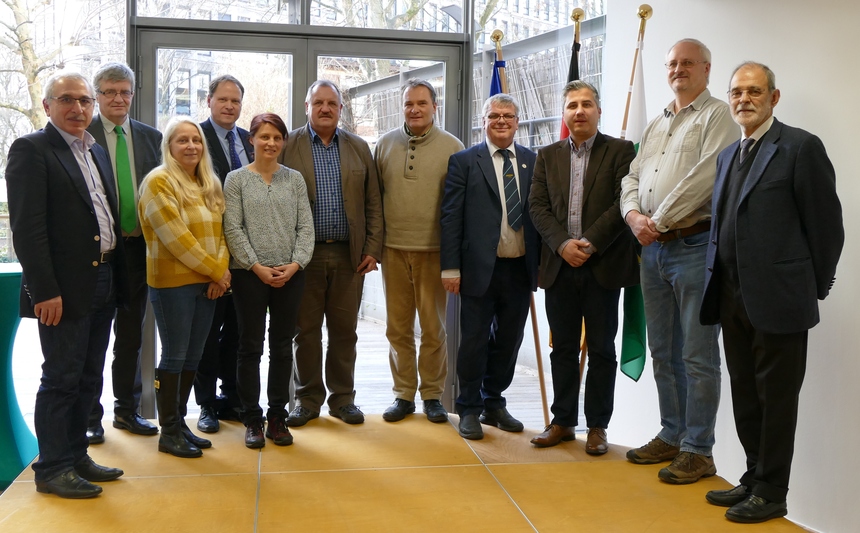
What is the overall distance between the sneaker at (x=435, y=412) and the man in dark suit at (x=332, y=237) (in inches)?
14.4

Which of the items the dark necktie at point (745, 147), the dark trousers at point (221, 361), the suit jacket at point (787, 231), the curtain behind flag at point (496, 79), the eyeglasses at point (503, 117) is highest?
the curtain behind flag at point (496, 79)

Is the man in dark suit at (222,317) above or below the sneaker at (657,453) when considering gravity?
above

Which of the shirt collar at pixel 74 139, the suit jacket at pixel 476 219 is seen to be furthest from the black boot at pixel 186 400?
the suit jacket at pixel 476 219

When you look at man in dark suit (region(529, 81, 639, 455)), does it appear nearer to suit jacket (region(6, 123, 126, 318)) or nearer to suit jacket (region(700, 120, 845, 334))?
suit jacket (region(700, 120, 845, 334))

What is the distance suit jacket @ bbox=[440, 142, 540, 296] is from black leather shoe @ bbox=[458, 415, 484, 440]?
25.3 inches

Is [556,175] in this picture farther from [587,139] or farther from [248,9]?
[248,9]

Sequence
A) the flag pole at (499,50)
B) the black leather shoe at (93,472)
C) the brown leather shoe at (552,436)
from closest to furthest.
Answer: the black leather shoe at (93,472), the brown leather shoe at (552,436), the flag pole at (499,50)

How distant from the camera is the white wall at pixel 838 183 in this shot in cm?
322

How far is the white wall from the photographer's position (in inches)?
127

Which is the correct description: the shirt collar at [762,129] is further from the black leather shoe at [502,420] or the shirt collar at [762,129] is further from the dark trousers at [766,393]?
the black leather shoe at [502,420]

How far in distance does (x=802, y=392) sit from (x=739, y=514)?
2.86ft

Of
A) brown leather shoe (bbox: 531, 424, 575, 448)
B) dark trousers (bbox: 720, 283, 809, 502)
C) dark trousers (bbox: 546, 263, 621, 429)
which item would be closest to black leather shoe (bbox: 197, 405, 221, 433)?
brown leather shoe (bbox: 531, 424, 575, 448)

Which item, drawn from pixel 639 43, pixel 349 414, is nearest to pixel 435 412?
pixel 349 414

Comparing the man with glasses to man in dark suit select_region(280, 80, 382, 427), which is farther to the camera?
man in dark suit select_region(280, 80, 382, 427)
